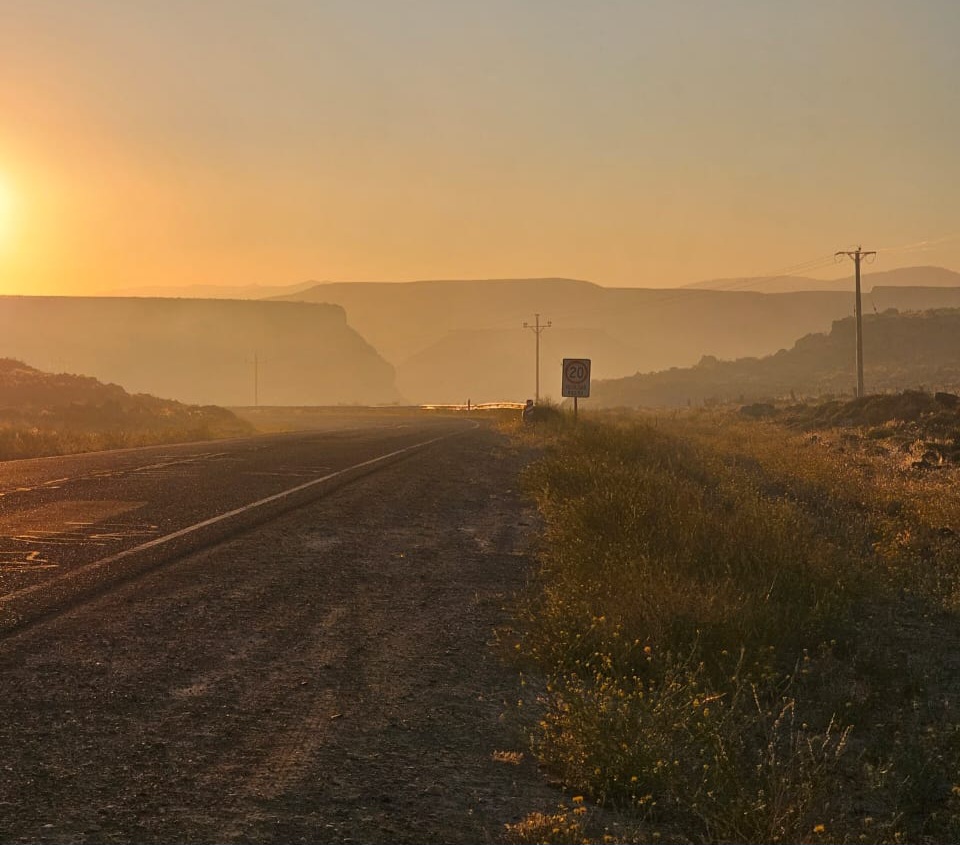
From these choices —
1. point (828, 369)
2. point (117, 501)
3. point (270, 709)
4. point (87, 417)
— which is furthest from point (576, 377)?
point (828, 369)

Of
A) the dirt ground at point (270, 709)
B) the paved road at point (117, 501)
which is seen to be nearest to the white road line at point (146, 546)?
the paved road at point (117, 501)

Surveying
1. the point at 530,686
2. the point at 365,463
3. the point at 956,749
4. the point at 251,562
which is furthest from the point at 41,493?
the point at 956,749

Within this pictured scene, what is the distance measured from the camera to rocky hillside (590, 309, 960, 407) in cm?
10169

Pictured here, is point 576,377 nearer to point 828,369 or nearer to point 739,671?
point 739,671

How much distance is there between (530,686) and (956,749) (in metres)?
2.41

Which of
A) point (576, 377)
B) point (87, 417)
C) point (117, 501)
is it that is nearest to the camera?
point (117, 501)

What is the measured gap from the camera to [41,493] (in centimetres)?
1400

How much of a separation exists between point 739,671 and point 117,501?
9439 millimetres

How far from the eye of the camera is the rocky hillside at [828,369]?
102 m

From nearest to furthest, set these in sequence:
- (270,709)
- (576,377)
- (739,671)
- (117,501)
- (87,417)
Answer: (270,709) → (739,671) → (117,501) → (576,377) → (87,417)

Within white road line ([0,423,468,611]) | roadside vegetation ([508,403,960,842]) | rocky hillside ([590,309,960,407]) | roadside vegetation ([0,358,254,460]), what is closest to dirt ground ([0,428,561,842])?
roadside vegetation ([508,403,960,842])

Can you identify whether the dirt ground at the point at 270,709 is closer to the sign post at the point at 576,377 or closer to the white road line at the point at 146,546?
the white road line at the point at 146,546

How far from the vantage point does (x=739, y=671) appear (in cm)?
647

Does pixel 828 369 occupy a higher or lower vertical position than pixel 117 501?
higher
